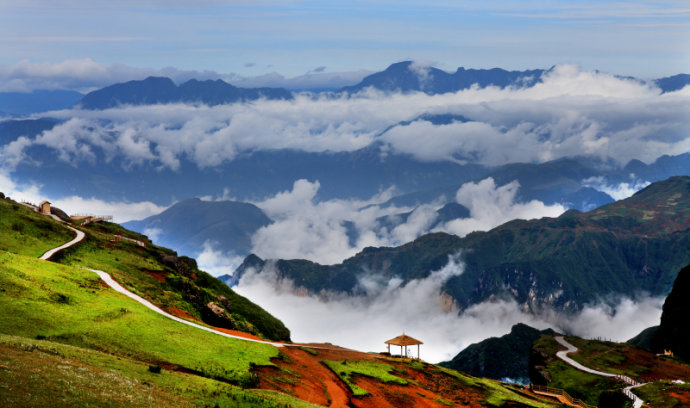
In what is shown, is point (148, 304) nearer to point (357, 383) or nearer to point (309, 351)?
point (309, 351)

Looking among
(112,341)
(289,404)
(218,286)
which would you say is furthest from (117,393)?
(218,286)

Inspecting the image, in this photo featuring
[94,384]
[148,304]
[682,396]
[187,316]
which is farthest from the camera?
[682,396]

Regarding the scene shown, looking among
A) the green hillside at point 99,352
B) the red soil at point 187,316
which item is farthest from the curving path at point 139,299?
the green hillside at point 99,352

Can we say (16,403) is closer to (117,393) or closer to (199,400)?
(117,393)

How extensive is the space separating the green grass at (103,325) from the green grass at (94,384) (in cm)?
774

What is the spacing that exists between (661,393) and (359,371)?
68.3 meters

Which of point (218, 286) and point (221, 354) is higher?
point (218, 286)

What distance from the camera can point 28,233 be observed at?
382ft

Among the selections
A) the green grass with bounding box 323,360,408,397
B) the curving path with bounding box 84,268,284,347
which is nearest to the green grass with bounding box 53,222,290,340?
the curving path with bounding box 84,268,284,347

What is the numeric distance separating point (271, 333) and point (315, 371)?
7047 cm

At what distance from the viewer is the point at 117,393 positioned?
4253cm

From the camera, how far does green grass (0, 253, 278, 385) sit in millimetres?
64688

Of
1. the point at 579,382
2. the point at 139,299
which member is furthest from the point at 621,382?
the point at 139,299

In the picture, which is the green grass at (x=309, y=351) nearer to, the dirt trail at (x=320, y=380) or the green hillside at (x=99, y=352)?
the dirt trail at (x=320, y=380)
